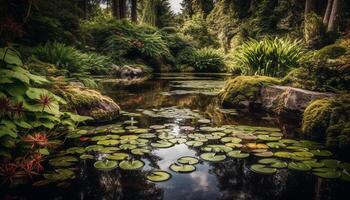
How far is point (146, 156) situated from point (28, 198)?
3.77 ft

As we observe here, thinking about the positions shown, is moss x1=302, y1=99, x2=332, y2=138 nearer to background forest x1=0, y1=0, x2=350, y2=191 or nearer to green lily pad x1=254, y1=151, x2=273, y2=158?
background forest x1=0, y1=0, x2=350, y2=191

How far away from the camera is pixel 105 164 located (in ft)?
8.43

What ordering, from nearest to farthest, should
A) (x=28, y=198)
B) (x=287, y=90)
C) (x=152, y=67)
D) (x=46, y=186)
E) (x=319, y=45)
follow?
(x=28, y=198) → (x=46, y=186) → (x=287, y=90) → (x=319, y=45) → (x=152, y=67)

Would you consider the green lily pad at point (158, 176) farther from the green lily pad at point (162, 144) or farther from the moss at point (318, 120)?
the moss at point (318, 120)

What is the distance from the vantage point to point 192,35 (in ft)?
86.5

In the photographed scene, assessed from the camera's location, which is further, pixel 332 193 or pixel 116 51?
pixel 116 51

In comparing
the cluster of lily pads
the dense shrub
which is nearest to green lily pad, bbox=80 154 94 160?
the cluster of lily pads

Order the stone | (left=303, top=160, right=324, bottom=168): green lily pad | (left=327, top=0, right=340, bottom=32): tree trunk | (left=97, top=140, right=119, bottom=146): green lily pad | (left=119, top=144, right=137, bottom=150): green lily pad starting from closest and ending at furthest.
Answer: (left=303, top=160, right=324, bottom=168): green lily pad < (left=119, top=144, right=137, bottom=150): green lily pad < (left=97, top=140, right=119, bottom=146): green lily pad < the stone < (left=327, top=0, right=340, bottom=32): tree trunk

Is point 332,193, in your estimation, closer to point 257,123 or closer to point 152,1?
point 257,123

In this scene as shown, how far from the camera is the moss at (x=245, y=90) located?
551 centimetres

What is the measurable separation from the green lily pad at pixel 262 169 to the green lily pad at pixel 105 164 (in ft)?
4.01

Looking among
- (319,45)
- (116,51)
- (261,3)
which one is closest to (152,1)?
(261,3)

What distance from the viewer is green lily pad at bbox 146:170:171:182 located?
2316 mm

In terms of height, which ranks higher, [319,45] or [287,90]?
[319,45]
